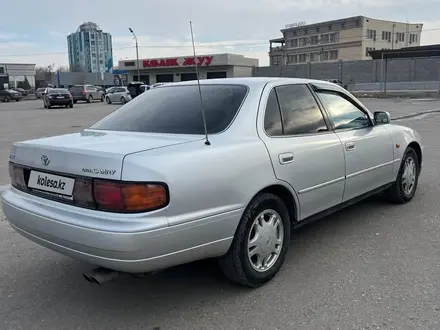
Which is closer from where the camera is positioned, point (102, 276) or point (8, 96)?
point (102, 276)

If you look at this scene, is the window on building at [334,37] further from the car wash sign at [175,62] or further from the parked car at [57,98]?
the parked car at [57,98]

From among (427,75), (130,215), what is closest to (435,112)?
(130,215)

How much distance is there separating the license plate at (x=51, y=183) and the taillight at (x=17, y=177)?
137 millimetres

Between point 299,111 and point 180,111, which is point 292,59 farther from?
point 180,111

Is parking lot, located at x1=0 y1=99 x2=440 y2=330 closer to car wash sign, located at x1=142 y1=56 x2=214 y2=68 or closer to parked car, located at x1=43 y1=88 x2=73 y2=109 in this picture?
parked car, located at x1=43 y1=88 x2=73 y2=109

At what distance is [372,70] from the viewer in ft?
178

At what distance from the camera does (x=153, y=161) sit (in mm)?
2734

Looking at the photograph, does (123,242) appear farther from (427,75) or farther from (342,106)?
(427,75)

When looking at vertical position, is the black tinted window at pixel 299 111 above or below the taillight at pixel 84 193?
above

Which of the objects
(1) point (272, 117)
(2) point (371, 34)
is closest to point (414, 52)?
(1) point (272, 117)

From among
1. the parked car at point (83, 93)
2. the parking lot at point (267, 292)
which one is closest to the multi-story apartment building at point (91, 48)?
the parked car at point (83, 93)

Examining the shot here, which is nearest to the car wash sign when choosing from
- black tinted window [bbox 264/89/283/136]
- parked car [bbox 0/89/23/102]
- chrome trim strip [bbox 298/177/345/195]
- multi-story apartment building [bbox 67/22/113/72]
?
multi-story apartment building [bbox 67/22/113/72]

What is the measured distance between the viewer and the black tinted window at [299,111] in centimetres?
378

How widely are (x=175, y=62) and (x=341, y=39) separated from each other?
5264cm
